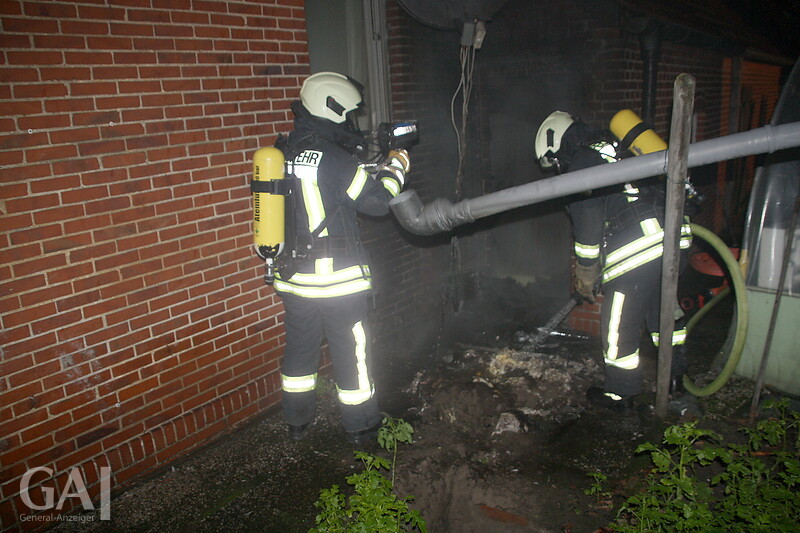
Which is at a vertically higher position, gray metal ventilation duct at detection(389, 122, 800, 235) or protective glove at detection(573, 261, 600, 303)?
gray metal ventilation duct at detection(389, 122, 800, 235)

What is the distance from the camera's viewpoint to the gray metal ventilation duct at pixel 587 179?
2844 millimetres

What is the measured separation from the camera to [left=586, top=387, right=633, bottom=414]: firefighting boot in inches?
160

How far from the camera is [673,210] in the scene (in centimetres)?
330

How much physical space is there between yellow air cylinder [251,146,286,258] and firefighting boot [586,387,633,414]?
8.74ft

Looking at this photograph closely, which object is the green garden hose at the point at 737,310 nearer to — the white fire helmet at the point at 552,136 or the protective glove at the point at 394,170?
the white fire helmet at the point at 552,136

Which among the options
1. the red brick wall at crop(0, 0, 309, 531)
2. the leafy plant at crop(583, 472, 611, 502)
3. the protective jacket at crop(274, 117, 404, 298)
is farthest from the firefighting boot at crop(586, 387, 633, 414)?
the red brick wall at crop(0, 0, 309, 531)

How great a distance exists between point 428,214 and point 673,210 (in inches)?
59.6

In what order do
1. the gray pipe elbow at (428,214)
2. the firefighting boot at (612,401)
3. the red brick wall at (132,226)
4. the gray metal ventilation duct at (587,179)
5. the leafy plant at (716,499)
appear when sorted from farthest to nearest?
the firefighting boot at (612,401) → the gray pipe elbow at (428,214) → the red brick wall at (132,226) → the gray metal ventilation duct at (587,179) → the leafy plant at (716,499)

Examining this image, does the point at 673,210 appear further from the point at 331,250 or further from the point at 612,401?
the point at 331,250

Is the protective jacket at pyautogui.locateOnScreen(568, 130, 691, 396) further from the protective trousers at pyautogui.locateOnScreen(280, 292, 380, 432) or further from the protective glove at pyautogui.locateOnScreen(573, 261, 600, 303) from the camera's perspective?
the protective trousers at pyautogui.locateOnScreen(280, 292, 380, 432)

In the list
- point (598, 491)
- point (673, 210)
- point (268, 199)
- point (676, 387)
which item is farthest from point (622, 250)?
point (268, 199)

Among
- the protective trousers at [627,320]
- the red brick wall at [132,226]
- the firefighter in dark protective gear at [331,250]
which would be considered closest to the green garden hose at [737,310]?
the protective trousers at [627,320]

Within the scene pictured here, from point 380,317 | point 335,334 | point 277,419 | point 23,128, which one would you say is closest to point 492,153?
point 380,317

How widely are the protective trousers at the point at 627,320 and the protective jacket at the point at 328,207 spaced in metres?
1.81
